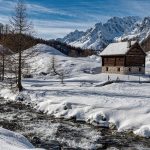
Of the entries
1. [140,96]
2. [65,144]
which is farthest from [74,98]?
[65,144]

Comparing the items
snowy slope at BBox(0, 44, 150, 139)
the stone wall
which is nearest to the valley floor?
snowy slope at BBox(0, 44, 150, 139)

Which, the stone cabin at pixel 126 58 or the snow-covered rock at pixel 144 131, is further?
the stone cabin at pixel 126 58

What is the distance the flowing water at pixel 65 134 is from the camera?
23469mm

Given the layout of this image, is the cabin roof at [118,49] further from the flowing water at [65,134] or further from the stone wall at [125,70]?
the flowing water at [65,134]

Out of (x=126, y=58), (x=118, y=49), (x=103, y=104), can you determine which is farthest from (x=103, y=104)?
(x=118, y=49)

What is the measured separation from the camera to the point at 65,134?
26.5 meters

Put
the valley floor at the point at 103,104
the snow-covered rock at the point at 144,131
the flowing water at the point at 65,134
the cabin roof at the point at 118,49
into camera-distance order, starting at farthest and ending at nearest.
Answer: the cabin roof at the point at 118,49, the valley floor at the point at 103,104, the snow-covered rock at the point at 144,131, the flowing water at the point at 65,134

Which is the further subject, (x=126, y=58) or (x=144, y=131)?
(x=126, y=58)

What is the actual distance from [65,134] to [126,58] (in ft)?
145

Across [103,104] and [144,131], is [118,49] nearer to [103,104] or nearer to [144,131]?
[103,104]

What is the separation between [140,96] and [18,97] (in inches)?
607

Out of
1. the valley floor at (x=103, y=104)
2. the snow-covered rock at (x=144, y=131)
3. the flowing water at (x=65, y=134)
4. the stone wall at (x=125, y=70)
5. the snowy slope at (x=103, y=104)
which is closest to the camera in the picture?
the flowing water at (x=65, y=134)

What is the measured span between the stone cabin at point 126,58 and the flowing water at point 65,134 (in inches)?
1454

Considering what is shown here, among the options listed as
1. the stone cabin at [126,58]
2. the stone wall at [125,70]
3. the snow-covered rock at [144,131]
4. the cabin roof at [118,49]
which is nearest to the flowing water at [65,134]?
the snow-covered rock at [144,131]
